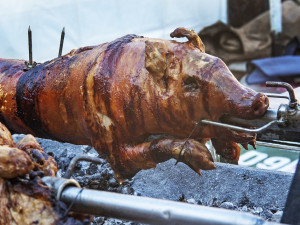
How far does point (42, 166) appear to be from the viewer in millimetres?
1580

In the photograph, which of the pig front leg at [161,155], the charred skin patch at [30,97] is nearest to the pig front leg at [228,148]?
the pig front leg at [161,155]

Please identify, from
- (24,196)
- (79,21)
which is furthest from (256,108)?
(79,21)

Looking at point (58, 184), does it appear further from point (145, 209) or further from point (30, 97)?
point (30, 97)

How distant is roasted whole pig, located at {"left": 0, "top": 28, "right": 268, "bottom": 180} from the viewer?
1596 mm

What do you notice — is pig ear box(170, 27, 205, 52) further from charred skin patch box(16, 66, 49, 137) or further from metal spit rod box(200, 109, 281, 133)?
charred skin patch box(16, 66, 49, 137)

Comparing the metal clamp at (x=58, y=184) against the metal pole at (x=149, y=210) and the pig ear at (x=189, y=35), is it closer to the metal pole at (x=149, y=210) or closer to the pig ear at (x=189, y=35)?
the metal pole at (x=149, y=210)

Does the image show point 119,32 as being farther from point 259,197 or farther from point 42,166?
point 42,166

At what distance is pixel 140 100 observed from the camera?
1.69m

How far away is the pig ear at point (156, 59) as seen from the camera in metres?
1.64

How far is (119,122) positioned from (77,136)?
1.05ft

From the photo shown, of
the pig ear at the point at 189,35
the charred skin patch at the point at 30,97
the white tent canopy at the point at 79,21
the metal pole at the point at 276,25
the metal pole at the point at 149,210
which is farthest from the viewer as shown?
the metal pole at the point at 276,25

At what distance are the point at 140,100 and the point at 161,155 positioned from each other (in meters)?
0.21

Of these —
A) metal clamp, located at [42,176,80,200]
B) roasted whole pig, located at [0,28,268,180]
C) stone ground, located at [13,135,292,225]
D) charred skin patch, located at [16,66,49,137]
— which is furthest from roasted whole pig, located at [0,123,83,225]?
stone ground, located at [13,135,292,225]

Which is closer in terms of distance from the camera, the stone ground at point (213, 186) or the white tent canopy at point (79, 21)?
the stone ground at point (213, 186)
